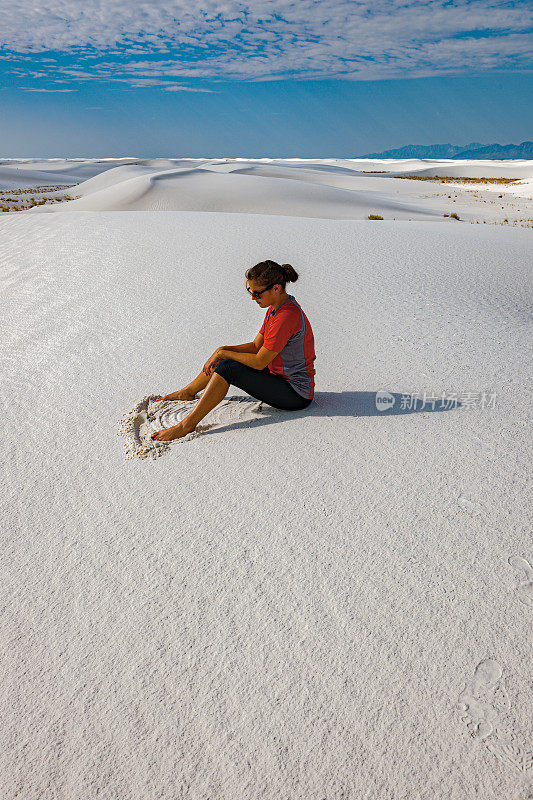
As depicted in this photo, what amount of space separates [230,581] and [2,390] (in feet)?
9.28

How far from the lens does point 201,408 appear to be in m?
3.37

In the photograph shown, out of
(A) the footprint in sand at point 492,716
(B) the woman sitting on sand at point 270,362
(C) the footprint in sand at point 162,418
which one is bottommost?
(A) the footprint in sand at point 492,716

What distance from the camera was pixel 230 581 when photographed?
2363mm

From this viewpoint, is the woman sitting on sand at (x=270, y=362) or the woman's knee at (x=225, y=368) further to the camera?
the woman's knee at (x=225, y=368)

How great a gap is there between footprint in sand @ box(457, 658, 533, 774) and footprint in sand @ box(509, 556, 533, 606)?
35 centimetres

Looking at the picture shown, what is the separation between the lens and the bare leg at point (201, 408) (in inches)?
130

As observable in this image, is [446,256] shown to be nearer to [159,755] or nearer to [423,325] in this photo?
[423,325]

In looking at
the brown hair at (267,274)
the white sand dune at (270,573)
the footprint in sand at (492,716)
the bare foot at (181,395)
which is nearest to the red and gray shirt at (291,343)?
the brown hair at (267,274)

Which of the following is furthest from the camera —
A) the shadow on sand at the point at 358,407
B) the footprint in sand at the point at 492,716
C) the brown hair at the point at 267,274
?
the shadow on sand at the point at 358,407

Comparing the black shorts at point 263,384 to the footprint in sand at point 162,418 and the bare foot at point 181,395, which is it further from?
the bare foot at point 181,395

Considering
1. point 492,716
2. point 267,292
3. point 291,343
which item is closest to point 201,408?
point 291,343

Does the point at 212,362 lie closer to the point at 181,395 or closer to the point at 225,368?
the point at 225,368

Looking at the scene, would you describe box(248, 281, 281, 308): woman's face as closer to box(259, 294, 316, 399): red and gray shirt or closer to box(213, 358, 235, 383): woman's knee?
box(259, 294, 316, 399): red and gray shirt

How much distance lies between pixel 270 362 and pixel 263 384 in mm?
145
